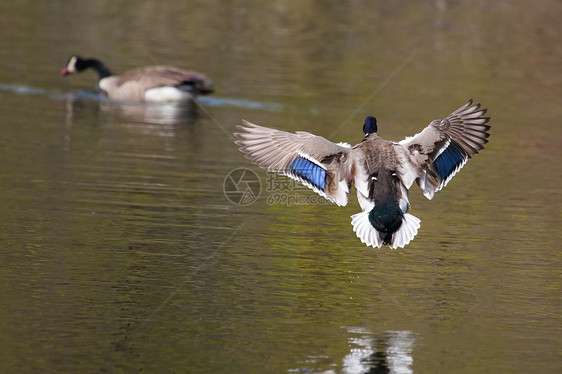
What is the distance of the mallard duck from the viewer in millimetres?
8141

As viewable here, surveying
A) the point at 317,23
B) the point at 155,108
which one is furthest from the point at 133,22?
the point at 155,108

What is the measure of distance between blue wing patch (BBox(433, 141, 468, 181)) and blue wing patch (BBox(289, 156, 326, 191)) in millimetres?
1078

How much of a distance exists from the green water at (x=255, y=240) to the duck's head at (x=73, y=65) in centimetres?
39

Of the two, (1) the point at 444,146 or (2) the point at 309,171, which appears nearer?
(2) the point at 309,171

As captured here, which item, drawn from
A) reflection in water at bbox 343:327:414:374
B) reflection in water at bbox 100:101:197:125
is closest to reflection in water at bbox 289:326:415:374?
reflection in water at bbox 343:327:414:374

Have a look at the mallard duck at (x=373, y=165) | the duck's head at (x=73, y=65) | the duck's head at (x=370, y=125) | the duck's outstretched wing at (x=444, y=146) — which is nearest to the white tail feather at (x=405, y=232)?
the mallard duck at (x=373, y=165)

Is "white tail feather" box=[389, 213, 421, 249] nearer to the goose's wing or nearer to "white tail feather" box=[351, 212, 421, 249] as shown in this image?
"white tail feather" box=[351, 212, 421, 249]

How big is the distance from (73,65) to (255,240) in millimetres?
10102

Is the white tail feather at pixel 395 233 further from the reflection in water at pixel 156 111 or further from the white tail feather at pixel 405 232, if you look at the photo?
the reflection in water at pixel 156 111

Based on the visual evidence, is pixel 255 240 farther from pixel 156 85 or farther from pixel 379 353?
pixel 156 85

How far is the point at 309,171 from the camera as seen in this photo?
8469 mm

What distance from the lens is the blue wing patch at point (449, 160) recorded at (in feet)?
28.8

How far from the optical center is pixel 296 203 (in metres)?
10.8

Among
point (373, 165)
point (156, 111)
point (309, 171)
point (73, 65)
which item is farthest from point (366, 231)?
point (73, 65)
